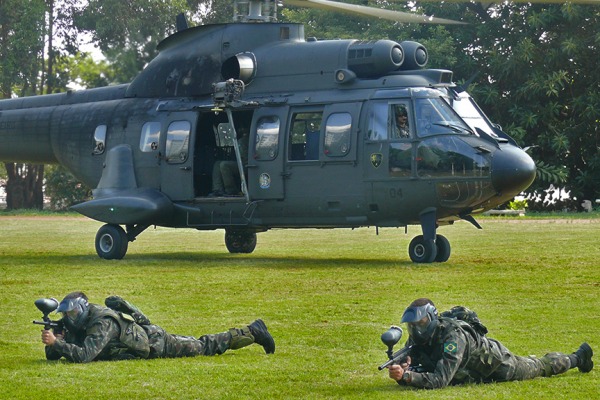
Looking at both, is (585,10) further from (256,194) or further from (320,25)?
(256,194)

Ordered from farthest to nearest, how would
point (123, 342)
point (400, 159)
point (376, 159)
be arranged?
point (376, 159) → point (400, 159) → point (123, 342)

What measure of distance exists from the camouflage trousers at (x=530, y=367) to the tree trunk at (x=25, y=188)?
53.1 meters

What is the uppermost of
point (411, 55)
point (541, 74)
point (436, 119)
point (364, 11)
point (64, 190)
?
point (541, 74)

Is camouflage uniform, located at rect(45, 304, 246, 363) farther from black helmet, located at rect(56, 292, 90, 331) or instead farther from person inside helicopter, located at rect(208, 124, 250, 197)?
person inside helicopter, located at rect(208, 124, 250, 197)

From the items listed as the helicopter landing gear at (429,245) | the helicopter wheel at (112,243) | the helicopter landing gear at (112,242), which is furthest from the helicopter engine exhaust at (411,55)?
the helicopter wheel at (112,243)

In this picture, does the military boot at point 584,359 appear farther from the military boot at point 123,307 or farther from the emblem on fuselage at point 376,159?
the emblem on fuselage at point 376,159

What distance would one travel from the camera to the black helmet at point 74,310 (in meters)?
11.3

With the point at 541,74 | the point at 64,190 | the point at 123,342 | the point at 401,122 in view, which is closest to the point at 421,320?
the point at 123,342

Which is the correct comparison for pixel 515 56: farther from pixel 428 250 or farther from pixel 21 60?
pixel 428 250

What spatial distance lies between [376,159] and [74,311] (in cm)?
1166

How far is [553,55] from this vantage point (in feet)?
162

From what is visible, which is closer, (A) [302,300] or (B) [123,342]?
(B) [123,342]

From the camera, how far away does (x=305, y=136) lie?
23.4 meters

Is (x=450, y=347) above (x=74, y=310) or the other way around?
the other way around
